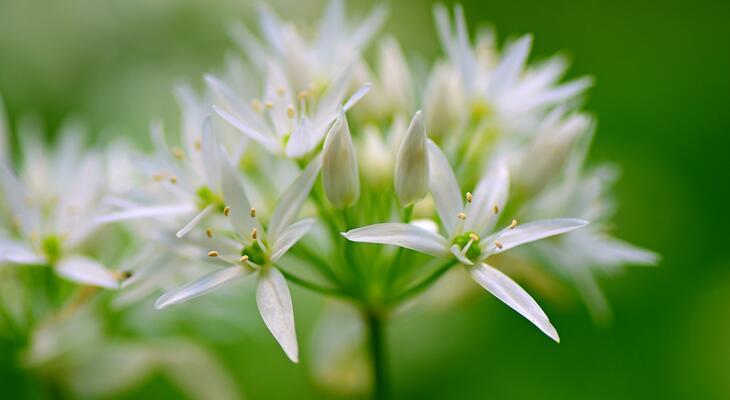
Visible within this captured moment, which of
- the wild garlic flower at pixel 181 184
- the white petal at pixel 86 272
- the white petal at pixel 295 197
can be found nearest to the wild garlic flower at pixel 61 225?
the white petal at pixel 86 272

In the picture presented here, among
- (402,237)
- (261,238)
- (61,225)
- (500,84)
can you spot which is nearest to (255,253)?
(261,238)

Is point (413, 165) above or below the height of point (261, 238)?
above

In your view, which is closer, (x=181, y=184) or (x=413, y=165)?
(x=413, y=165)

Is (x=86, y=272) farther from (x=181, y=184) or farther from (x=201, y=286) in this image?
(x=201, y=286)

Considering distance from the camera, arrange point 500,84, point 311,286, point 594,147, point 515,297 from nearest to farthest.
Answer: point 515,297, point 311,286, point 500,84, point 594,147

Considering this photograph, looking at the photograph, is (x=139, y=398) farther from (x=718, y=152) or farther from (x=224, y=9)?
(x=718, y=152)
